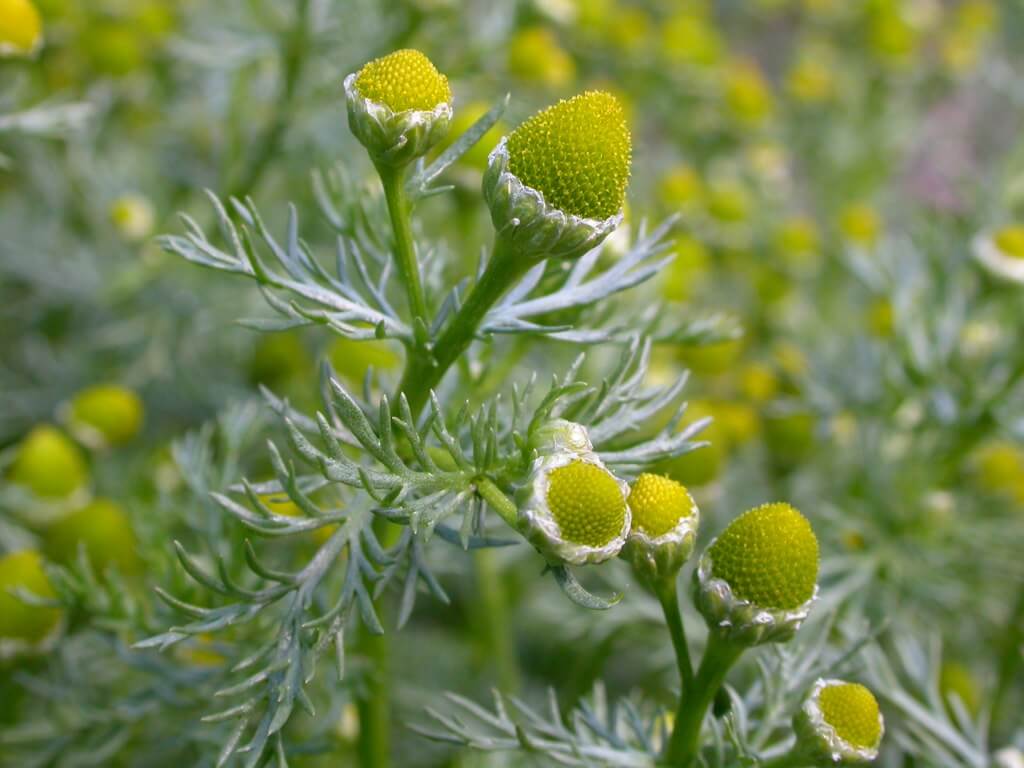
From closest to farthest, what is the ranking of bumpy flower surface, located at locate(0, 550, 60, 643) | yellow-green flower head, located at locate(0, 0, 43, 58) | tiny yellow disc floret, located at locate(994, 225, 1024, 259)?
bumpy flower surface, located at locate(0, 550, 60, 643)
yellow-green flower head, located at locate(0, 0, 43, 58)
tiny yellow disc floret, located at locate(994, 225, 1024, 259)

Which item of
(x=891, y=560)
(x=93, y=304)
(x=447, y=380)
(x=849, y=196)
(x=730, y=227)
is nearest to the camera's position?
(x=447, y=380)

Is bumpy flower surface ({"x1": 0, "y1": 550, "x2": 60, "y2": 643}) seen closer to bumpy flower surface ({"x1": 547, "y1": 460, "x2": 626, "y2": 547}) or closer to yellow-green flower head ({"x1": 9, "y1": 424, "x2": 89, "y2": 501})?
yellow-green flower head ({"x1": 9, "y1": 424, "x2": 89, "y2": 501})

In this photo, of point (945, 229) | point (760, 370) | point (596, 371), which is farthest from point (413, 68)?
point (945, 229)

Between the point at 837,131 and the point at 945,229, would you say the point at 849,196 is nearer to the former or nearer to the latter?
the point at 837,131

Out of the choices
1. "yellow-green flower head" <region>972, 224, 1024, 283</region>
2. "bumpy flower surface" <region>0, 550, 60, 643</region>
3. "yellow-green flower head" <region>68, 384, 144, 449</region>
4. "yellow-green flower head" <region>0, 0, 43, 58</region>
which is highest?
"yellow-green flower head" <region>0, 0, 43, 58</region>

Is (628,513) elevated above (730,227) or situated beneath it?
elevated above

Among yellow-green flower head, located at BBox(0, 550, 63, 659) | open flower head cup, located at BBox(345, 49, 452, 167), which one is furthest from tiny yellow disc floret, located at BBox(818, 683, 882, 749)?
yellow-green flower head, located at BBox(0, 550, 63, 659)

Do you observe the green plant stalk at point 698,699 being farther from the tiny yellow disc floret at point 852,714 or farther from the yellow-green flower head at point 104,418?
the yellow-green flower head at point 104,418
